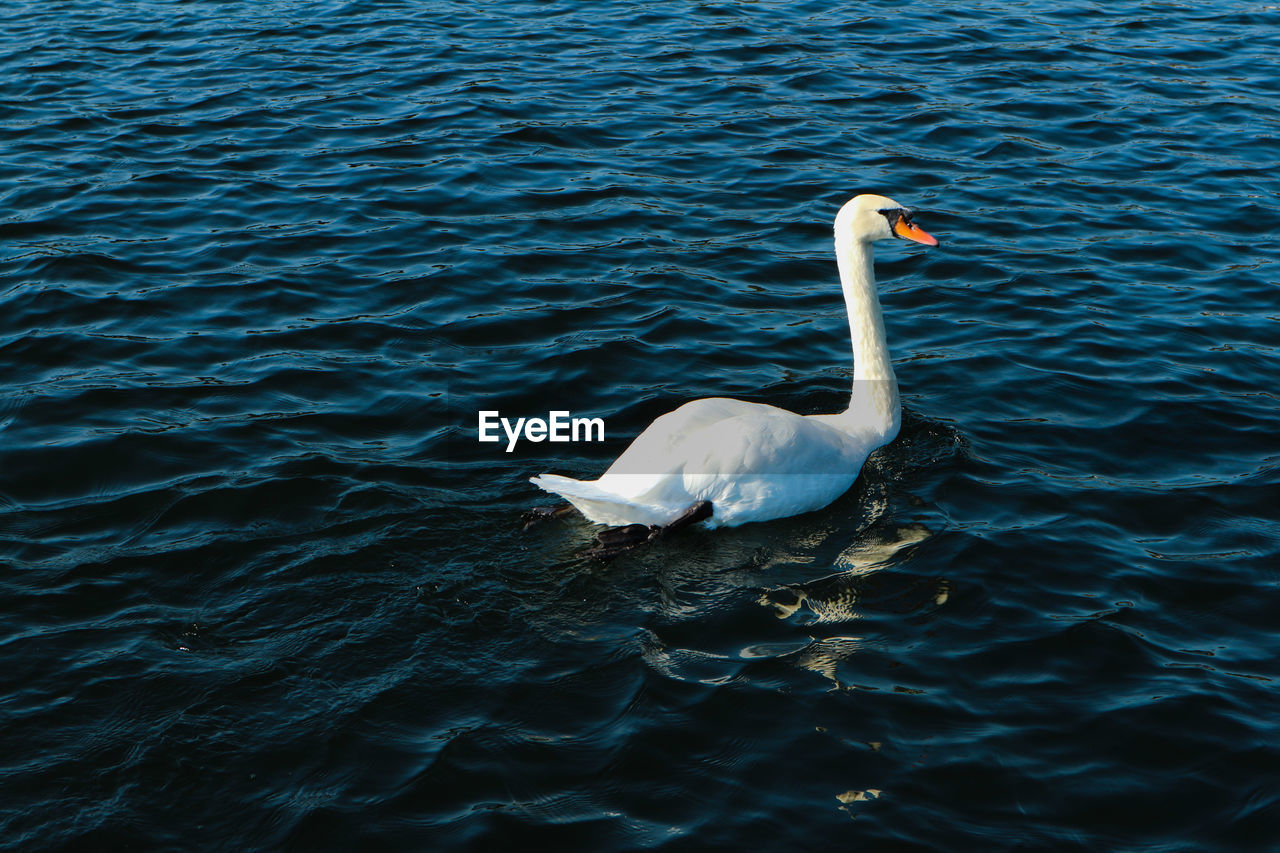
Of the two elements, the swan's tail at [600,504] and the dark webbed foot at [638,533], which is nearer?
the swan's tail at [600,504]

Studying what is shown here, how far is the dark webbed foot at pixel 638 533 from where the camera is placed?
725 centimetres

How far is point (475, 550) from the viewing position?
7.20 meters

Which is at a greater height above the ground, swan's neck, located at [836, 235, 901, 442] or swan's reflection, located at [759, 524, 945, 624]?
swan's neck, located at [836, 235, 901, 442]

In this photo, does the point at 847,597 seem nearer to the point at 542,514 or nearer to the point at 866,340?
the point at 542,514

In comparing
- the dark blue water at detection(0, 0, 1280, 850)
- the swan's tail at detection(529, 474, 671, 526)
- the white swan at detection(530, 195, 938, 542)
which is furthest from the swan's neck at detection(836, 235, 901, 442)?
the swan's tail at detection(529, 474, 671, 526)

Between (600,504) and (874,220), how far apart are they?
8.66ft

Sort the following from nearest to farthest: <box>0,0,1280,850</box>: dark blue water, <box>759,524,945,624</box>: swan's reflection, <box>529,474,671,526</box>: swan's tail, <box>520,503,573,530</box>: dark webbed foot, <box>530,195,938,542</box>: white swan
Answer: <box>0,0,1280,850</box>: dark blue water < <box>759,524,945,624</box>: swan's reflection < <box>529,474,671,526</box>: swan's tail < <box>530,195,938,542</box>: white swan < <box>520,503,573,530</box>: dark webbed foot

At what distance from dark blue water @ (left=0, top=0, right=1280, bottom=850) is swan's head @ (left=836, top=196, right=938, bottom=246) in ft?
4.32

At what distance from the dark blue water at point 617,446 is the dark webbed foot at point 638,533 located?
11 cm

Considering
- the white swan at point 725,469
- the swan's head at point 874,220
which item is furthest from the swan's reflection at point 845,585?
the swan's head at point 874,220

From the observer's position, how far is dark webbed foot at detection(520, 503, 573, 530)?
7512mm

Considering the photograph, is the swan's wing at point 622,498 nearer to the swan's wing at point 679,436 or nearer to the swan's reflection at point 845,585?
the swan's wing at point 679,436

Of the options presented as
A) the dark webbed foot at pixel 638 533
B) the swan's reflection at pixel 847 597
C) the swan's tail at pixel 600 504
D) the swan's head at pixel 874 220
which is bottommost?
the swan's reflection at pixel 847 597

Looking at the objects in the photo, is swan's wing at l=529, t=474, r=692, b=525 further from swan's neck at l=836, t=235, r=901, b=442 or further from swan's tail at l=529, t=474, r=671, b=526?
swan's neck at l=836, t=235, r=901, b=442
